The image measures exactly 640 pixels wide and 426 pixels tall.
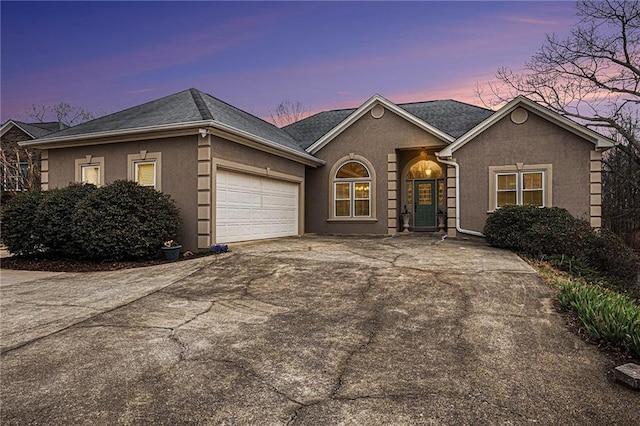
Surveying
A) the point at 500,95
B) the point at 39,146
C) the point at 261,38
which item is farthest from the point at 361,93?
the point at 39,146

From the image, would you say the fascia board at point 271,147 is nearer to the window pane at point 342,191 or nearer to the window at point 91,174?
the window pane at point 342,191

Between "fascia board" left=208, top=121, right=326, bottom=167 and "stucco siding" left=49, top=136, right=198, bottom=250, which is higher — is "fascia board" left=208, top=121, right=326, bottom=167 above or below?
above

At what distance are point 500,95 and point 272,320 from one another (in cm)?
1747

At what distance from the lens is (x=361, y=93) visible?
23547 millimetres

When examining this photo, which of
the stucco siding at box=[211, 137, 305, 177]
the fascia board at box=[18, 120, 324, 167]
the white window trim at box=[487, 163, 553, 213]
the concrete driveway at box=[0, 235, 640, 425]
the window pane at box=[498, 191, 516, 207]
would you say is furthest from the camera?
the window pane at box=[498, 191, 516, 207]

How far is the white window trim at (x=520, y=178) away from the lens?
40.6 ft

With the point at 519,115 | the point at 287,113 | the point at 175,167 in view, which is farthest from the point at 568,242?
the point at 287,113

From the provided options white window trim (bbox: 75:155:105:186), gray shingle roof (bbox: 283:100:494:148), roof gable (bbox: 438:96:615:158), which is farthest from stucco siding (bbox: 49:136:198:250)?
roof gable (bbox: 438:96:615:158)

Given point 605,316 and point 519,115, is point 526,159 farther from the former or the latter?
point 605,316

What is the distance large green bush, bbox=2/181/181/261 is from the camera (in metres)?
9.35

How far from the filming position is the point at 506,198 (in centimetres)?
1289

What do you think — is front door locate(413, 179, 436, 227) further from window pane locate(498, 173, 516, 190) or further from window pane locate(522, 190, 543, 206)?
window pane locate(522, 190, 543, 206)

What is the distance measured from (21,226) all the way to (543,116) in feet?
50.3

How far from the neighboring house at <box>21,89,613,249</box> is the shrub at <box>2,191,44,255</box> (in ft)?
6.58
